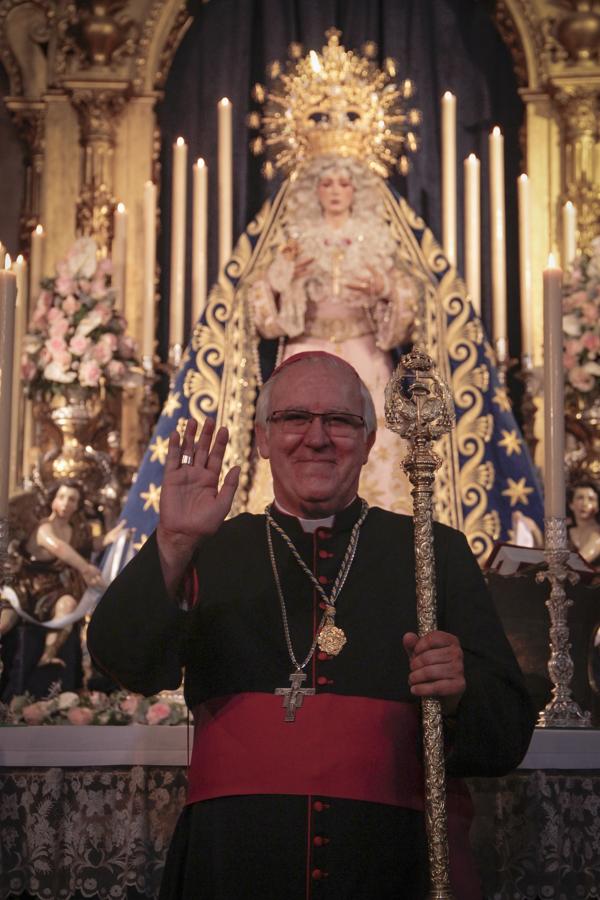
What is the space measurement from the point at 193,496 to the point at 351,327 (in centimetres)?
268

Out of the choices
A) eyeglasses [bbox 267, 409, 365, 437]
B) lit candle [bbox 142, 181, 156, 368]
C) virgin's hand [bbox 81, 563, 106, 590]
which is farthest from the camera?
lit candle [bbox 142, 181, 156, 368]

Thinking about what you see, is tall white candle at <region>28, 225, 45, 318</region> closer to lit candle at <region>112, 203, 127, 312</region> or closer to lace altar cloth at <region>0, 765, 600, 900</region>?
lit candle at <region>112, 203, 127, 312</region>

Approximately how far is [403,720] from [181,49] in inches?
166

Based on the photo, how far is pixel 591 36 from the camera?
532 centimetres

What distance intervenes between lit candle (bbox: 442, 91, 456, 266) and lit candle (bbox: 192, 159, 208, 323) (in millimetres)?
878

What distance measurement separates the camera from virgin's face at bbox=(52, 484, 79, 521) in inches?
179

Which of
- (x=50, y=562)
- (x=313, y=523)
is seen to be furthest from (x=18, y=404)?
(x=313, y=523)

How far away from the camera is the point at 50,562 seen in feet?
15.3

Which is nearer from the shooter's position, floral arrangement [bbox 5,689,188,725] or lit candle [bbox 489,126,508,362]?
floral arrangement [bbox 5,689,188,725]

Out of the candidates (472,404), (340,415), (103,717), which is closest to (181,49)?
(472,404)

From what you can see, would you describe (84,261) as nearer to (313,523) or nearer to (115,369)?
(115,369)

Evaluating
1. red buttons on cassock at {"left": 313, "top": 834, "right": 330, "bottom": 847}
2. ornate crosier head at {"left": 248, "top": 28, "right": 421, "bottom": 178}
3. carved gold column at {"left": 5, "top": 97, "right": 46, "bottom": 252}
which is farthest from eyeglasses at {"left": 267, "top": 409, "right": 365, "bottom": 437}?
carved gold column at {"left": 5, "top": 97, "right": 46, "bottom": 252}

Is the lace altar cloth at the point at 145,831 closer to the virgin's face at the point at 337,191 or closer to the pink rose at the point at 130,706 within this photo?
the pink rose at the point at 130,706

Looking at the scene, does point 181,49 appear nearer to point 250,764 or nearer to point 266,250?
point 266,250
